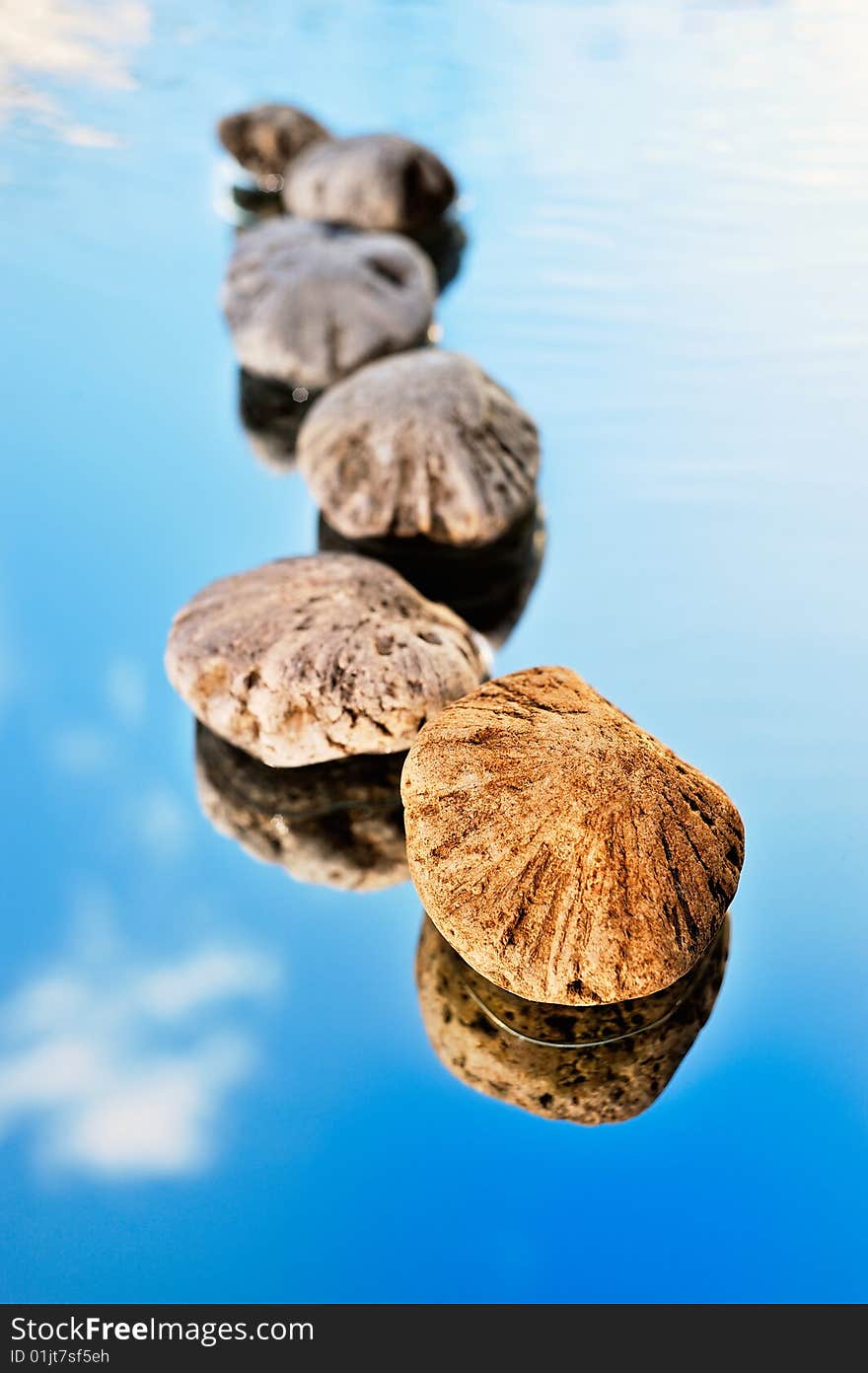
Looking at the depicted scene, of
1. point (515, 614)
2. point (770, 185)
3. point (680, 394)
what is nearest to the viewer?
point (515, 614)

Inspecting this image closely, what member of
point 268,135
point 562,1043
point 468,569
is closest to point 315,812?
point 562,1043

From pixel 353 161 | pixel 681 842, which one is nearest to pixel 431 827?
pixel 681 842

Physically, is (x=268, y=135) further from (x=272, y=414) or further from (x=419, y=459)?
(x=419, y=459)

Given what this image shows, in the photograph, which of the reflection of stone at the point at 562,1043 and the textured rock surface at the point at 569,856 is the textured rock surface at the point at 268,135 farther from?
the reflection of stone at the point at 562,1043

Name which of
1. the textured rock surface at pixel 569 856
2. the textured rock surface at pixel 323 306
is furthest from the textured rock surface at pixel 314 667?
the textured rock surface at pixel 323 306

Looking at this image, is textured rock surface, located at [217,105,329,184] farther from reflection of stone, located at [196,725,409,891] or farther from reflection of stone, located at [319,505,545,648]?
reflection of stone, located at [196,725,409,891]

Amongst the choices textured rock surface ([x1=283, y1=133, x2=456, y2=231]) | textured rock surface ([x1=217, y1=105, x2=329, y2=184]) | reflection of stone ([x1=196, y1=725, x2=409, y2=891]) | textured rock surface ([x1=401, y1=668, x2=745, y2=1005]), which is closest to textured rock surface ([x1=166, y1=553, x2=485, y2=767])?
reflection of stone ([x1=196, y1=725, x2=409, y2=891])
